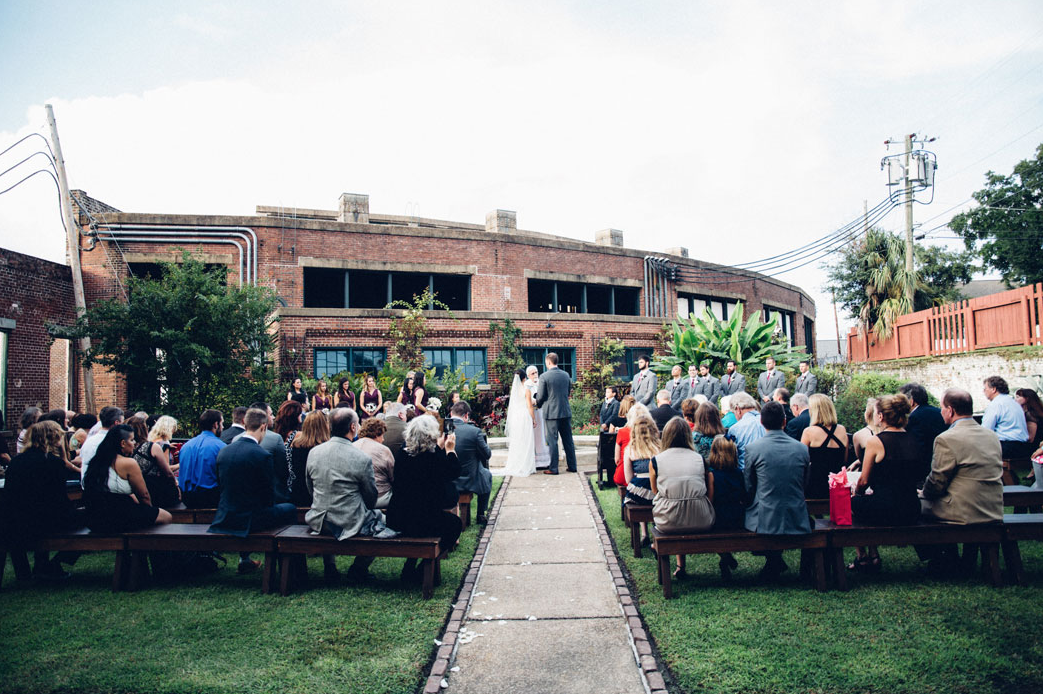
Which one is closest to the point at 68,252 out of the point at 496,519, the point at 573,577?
the point at 496,519

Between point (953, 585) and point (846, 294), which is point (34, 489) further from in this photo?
point (846, 294)

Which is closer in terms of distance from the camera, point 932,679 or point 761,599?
point 932,679

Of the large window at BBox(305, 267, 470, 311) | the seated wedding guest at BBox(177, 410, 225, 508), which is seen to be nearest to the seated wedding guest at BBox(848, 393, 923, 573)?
the seated wedding guest at BBox(177, 410, 225, 508)

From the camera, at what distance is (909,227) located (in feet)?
69.7

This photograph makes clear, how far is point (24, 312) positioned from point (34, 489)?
43.6 feet

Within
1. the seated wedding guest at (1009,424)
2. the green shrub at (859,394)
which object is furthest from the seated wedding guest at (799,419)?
the green shrub at (859,394)

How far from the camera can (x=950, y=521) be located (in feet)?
17.0

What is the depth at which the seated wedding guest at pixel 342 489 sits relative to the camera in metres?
5.28

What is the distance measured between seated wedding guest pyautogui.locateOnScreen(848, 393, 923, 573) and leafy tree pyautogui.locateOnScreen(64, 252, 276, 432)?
40.4 feet

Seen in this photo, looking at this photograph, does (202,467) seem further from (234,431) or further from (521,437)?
(521,437)

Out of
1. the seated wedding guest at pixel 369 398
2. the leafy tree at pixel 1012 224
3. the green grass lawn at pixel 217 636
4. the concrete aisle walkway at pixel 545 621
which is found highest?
the leafy tree at pixel 1012 224

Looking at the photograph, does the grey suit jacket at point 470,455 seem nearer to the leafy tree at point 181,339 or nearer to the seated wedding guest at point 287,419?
the seated wedding guest at point 287,419

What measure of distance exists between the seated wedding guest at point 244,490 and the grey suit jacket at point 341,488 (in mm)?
487

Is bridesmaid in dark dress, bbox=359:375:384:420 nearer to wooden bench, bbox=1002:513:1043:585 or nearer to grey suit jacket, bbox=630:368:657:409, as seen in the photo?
grey suit jacket, bbox=630:368:657:409
